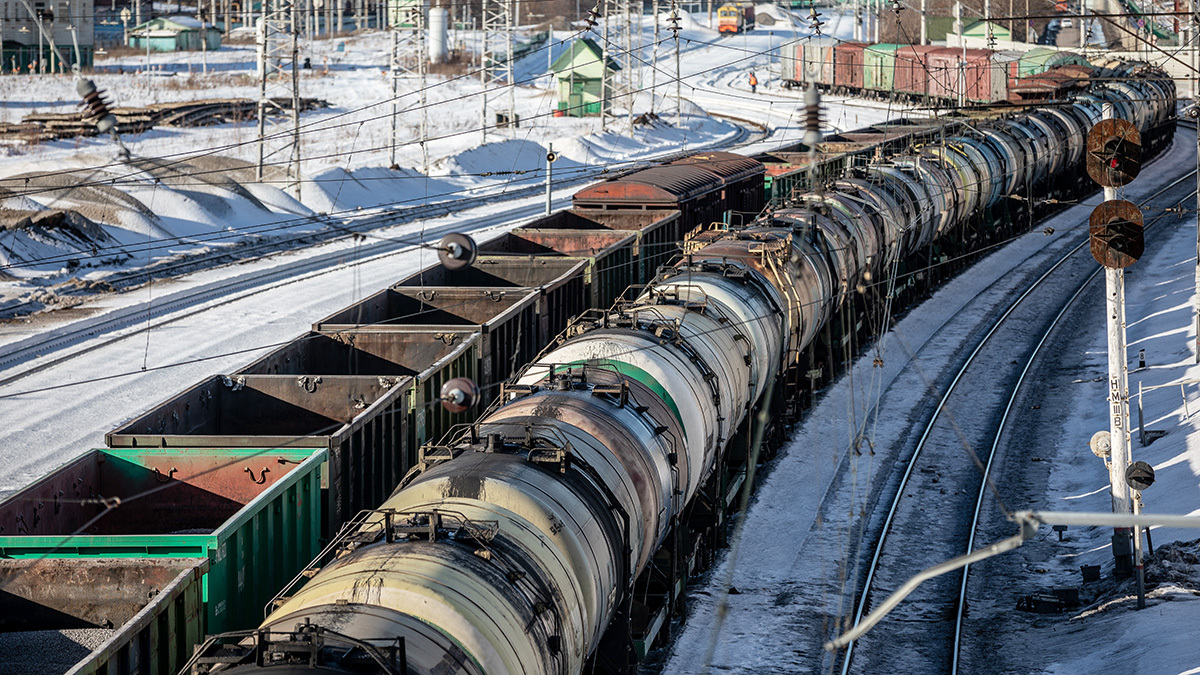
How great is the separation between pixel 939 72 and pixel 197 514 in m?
70.9

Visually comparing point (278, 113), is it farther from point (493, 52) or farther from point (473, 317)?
point (473, 317)

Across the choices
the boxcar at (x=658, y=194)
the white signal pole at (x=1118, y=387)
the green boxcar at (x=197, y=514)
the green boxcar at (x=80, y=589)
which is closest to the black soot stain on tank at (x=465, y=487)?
the green boxcar at (x=197, y=514)

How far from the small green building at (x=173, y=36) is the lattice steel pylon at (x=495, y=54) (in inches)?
965

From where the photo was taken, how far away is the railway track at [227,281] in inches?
1181

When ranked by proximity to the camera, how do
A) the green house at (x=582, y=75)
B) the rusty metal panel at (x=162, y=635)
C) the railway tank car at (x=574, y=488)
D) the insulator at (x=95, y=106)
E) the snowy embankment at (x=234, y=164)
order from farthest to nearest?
the green house at (x=582, y=75) → the snowy embankment at (x=234, y=164) → the insulator at (x=95, y=106) → the rusty metal panel at (x=162, y=635) → the railway tank car at (x=574, y=488)

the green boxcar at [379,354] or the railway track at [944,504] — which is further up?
the green boxcar at [379,354]

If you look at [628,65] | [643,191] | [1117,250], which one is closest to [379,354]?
[1117,250]

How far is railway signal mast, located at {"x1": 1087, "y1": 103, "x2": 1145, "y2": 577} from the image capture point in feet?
58.7

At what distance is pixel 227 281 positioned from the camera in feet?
127

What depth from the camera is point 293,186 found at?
53.6m

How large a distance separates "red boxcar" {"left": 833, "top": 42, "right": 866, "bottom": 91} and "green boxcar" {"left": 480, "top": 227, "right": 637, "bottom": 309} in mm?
68172

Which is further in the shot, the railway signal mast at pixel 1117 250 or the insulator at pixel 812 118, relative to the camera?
the railway signal mast at pixel 1117 250

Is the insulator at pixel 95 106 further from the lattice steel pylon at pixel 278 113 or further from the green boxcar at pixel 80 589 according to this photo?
the lattice steel pylon at pixel 278 113

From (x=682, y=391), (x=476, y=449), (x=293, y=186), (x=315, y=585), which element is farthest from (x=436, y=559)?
(x=293, y=186)
